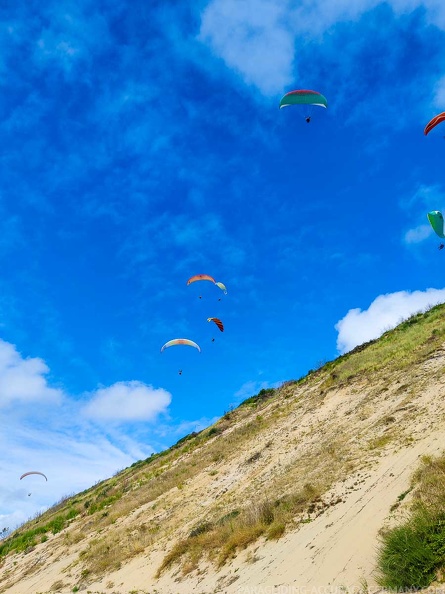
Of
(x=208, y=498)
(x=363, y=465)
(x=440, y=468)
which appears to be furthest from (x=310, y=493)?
(x=208, y=498)

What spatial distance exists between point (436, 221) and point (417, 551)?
1789 cm

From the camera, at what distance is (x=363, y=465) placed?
14.2 metres

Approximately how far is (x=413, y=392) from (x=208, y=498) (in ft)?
35.7

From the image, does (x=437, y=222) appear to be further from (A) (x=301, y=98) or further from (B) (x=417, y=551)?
(B) (x=417, y=551)

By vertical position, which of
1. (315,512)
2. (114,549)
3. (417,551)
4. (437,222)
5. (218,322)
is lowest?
(417,551)

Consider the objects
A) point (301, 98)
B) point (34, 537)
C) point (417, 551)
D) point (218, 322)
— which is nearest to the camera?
point (417, 551)

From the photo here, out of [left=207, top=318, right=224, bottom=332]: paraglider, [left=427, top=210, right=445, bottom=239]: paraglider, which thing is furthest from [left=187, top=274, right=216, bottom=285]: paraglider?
[left=427, top=210, right=445, bottom=239]: paraglider

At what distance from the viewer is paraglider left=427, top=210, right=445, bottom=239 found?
21103 millimetres

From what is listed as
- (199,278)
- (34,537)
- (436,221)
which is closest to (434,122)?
(436,221)

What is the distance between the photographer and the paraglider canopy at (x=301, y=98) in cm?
2083

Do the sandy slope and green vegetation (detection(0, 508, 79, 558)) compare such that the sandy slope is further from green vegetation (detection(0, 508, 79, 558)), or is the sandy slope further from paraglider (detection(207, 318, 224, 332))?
paraglider (detection(207, 318, 224, 332))

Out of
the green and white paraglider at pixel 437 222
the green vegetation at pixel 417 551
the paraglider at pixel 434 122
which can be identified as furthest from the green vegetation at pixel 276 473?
the paraglider at pixel 434 122

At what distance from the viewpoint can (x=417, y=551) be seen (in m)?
→ 7.36

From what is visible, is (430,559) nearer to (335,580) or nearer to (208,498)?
(335,580)
